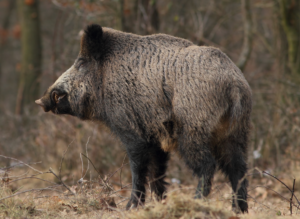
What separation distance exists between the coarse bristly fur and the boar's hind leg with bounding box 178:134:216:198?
1 cm

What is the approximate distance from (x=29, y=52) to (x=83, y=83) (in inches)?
325

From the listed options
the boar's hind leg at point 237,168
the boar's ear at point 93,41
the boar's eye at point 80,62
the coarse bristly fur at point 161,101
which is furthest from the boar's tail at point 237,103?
the boar's eye at point 80,62

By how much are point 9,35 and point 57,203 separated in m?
15.7

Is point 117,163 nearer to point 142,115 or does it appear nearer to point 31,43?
point 142,115

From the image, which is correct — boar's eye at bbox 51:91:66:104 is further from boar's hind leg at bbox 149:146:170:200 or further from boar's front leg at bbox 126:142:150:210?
boar's hind leg at bbox 149:146:170:200

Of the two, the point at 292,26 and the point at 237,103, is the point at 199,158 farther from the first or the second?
the point at 292,26

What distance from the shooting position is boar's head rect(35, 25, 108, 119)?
15.6 ft

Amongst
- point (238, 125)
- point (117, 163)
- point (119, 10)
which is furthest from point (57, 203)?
point (119, 10)

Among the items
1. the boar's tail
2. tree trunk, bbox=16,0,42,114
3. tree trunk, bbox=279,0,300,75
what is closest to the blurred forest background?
tree trunk, bbox=279,0,300,75

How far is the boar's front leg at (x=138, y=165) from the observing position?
4.47 meters

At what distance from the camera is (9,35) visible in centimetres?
1834

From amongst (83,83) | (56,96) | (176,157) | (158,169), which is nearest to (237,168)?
(158,169)

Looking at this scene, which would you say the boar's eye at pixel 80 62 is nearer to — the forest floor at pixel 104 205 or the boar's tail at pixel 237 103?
the forest floor at pixel 104 205

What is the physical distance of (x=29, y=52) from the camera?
40.7 ft
